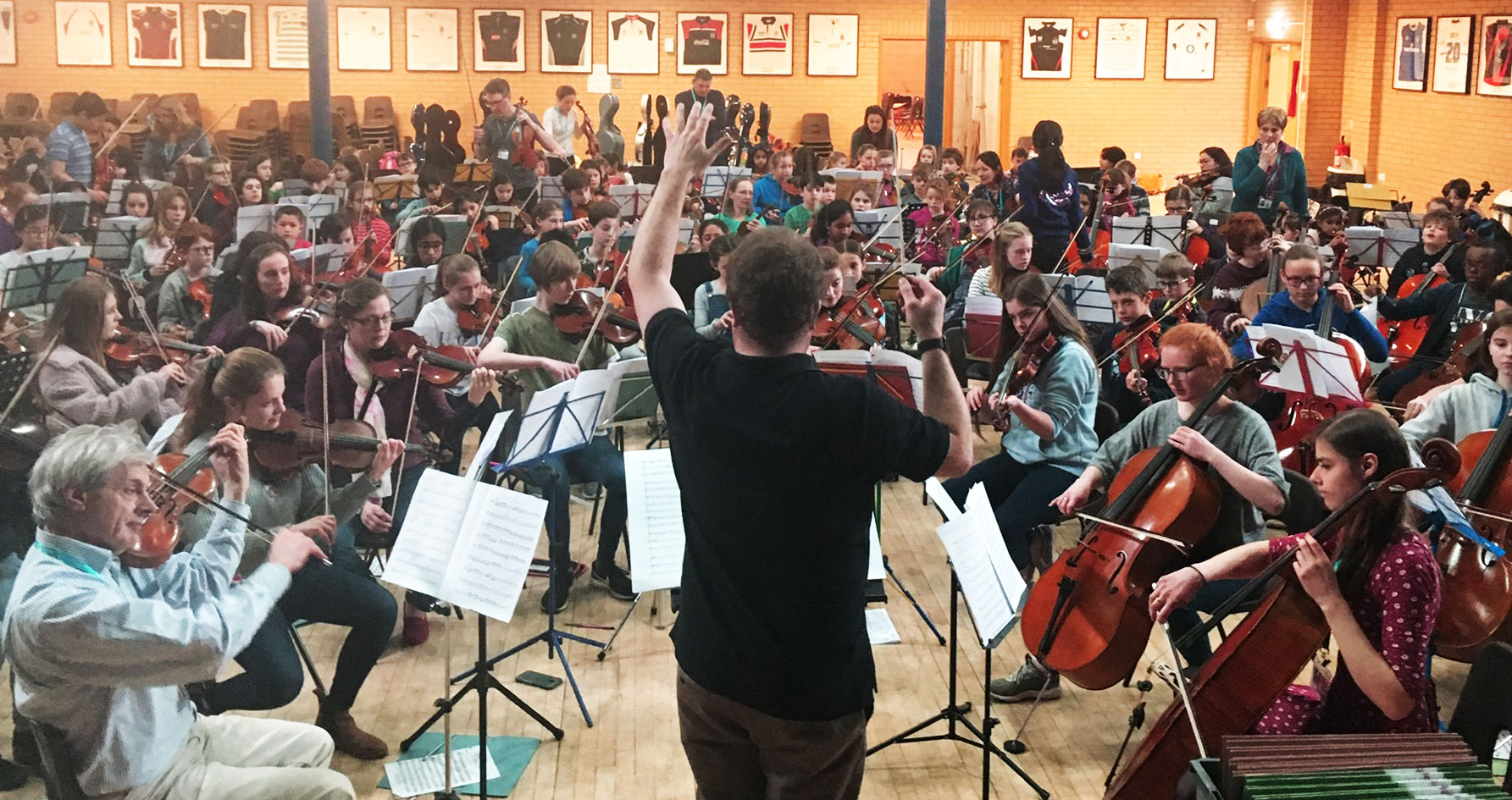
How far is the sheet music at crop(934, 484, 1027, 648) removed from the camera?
3.10 m

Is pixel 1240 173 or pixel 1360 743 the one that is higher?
pixel 1240 173

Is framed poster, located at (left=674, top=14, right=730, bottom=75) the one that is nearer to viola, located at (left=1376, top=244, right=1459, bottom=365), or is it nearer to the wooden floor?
viola, located at (left=1376, top=244, right=1459, bottom=365)

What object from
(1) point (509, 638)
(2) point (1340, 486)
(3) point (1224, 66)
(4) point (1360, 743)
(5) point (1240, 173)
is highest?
(3) point (1224, 66)

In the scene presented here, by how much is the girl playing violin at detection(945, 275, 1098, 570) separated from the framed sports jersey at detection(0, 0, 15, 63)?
626 inches

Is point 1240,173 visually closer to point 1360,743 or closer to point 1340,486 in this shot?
point 1340,486

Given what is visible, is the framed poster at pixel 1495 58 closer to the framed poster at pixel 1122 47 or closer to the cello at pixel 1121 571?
the framed poster at pixel 1122 47

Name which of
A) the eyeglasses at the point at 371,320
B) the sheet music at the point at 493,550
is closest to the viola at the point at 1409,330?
the eyeglasses at the point at 371,320

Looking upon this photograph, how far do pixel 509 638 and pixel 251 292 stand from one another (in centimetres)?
175

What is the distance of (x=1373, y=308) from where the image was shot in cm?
713

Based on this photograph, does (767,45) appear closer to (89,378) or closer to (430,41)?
(430,41)

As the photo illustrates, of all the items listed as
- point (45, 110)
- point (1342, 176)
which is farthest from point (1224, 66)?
point (45, 110)

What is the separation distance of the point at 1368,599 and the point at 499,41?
1588 centimetres

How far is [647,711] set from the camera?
4.25 meters

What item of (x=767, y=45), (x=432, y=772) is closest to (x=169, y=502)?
(x=432, y=772)
